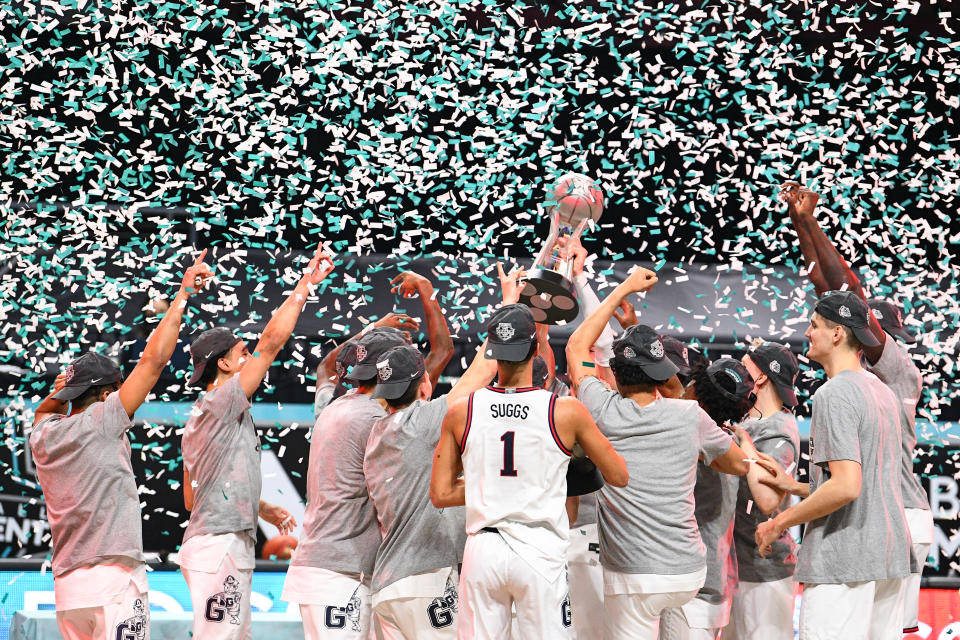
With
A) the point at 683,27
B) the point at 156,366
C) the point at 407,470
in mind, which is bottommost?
the point at 407,470

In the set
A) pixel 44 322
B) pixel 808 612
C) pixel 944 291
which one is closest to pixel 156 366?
pixel 808 612

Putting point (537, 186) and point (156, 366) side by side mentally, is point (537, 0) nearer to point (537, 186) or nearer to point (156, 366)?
point (537, 186)

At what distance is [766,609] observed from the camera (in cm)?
586

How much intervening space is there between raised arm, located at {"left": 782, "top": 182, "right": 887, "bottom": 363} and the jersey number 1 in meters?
2.60

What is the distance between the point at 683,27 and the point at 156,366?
698 centimetres

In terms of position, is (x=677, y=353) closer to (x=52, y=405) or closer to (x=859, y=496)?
(x=859, y=496)

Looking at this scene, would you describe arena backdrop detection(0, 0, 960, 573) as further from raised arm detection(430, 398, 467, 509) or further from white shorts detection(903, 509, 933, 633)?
raised arm detection(430, 398, 467, 509)

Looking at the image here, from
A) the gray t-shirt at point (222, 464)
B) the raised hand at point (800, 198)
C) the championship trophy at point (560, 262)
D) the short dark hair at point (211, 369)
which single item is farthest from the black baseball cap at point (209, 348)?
the raised hand at point (800, 198)

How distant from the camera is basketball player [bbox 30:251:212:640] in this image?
17.7 feet

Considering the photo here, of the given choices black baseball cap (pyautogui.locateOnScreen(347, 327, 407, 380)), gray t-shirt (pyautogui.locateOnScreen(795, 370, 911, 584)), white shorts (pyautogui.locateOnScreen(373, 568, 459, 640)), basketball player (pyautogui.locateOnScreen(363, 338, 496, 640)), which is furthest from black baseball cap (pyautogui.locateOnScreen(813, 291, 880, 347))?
white shorts (pyautogui.locateOnScreen(373, 568, 459, 640))

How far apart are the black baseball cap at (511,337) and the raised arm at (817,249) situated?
2.36 m

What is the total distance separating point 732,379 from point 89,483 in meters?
3.60

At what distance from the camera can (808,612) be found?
499cm

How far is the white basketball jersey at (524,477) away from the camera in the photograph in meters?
4.61
